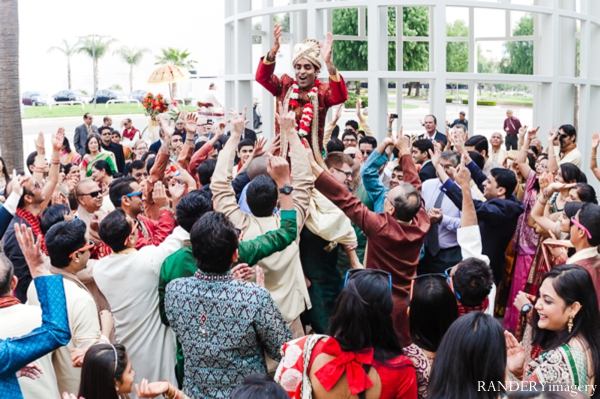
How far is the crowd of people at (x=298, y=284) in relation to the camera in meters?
2.91

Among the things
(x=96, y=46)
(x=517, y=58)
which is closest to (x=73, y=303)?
(x=517, y=58)

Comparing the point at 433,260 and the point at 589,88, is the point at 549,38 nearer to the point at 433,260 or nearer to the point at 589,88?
the point at 589,88

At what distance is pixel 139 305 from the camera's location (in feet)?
13.4

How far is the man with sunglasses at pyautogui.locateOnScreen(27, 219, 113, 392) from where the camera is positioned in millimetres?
3590

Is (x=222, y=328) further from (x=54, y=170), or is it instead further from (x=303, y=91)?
(x=303, y=91)

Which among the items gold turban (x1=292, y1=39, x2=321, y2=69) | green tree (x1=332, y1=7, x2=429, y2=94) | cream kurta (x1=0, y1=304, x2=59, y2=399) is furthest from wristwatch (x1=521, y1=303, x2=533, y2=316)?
green tree (x1=332, y1=7, x2=429, y2=94)

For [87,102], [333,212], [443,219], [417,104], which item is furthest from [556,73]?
[87,102]

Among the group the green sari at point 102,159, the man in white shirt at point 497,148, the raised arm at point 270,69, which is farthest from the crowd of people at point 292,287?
the man in white shirt at point 497,148

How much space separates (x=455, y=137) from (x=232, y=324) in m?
4.04

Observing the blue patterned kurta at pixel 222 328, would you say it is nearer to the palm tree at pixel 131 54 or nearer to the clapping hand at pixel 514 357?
the clapping hand at pixel 514 357

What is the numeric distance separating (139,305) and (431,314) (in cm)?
179

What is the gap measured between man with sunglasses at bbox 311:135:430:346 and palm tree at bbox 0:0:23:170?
26.8 feet

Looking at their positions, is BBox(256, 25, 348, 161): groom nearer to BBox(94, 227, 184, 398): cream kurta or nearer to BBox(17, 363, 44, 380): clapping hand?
BBox(94, 227, 184, 398): cream kurta

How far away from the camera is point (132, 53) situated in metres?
76.6
